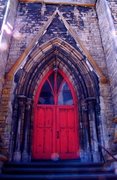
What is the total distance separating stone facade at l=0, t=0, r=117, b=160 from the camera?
5571 mm

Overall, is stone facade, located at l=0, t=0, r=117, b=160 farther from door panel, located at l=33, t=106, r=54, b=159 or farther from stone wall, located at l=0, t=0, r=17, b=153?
door panel, located at l=33, t=106, r=54, b=159

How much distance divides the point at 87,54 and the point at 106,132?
2570 mm

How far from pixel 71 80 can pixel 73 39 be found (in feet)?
4.82

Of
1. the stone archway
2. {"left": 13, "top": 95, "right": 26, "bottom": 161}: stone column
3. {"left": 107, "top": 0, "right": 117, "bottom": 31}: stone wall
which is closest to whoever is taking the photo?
{"left": 13, "top": 95, "right": 26, "bottom": 161}: stone column

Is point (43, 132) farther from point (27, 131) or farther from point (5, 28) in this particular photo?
point (5, 28)

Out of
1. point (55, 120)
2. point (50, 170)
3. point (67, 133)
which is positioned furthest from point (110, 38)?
point (50, 170)

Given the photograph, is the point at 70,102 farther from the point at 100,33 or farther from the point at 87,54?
the point at 100,33

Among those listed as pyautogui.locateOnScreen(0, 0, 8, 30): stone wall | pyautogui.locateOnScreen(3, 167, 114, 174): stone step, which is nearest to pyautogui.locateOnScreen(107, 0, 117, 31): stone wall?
pyautogui.locateOnScreen(0, 0, 8, 30): stone wall

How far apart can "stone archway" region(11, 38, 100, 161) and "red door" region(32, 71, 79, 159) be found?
246 millimetres

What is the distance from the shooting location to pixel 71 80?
655cm

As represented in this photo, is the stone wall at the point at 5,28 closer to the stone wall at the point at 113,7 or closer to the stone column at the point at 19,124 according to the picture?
the stone column at the point at 19,124

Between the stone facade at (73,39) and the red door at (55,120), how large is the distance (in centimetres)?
84

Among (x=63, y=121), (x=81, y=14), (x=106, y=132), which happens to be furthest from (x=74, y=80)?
(x=81, y=14)

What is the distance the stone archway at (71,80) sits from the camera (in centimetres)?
541
